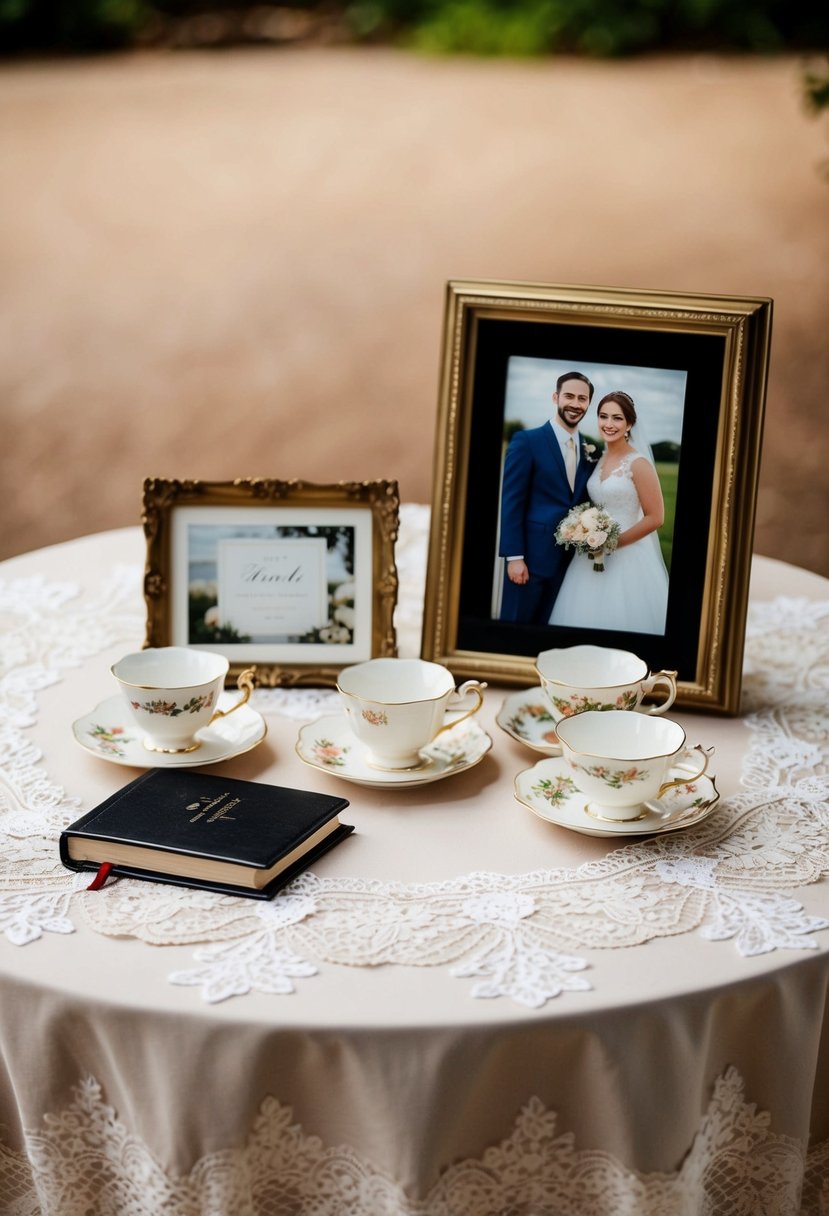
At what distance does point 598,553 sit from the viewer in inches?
64.2

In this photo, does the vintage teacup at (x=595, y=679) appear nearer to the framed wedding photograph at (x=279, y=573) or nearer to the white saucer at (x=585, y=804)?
the white saucer at (x=585, y=804)

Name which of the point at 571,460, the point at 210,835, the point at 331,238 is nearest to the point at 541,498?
the point at 571,460

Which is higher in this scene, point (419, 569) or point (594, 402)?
point (594, 402)

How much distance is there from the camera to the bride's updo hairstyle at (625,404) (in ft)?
5.23

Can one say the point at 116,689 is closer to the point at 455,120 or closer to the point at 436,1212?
the point at 436,1212

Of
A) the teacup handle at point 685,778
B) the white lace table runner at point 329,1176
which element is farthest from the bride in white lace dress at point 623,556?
the white lace table runner at point 329,1176

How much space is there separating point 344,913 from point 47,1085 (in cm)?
29

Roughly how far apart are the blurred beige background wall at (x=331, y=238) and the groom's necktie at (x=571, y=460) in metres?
2.80

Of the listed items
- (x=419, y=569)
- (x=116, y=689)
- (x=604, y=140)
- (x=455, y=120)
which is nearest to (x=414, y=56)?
(x=455, y=120)

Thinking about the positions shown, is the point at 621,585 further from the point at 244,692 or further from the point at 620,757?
the point at 244,692

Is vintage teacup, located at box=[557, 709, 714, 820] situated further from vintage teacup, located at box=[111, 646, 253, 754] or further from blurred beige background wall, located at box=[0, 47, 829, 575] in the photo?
blurred beige background wall, located at box=[0, 47, 829, 575]

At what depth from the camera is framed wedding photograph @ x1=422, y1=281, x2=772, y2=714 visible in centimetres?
160

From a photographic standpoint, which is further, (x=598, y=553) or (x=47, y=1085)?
(x=598, y=553)

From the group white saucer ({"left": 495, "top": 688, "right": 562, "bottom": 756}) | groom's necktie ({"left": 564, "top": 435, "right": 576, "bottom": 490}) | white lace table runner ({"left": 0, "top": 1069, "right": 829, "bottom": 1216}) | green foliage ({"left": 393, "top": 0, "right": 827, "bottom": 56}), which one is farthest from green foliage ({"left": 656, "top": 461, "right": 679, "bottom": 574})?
green foliage ({"left": 393, "top": 0, "right": 827, "bottom": 56})
